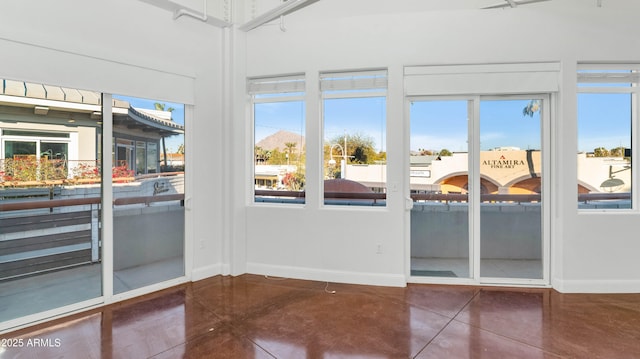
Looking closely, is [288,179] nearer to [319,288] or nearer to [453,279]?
[319,288]

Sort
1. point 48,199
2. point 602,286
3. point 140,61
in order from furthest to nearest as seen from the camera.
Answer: point 602,286 → point 140,61 → point 48,199

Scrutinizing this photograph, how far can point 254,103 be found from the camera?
4.19 meters

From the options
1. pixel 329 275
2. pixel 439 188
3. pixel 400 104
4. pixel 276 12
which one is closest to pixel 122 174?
pixel 276 12

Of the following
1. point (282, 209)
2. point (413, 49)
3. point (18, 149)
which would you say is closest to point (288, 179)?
point (282, 209)

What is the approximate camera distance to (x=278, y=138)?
4.16m

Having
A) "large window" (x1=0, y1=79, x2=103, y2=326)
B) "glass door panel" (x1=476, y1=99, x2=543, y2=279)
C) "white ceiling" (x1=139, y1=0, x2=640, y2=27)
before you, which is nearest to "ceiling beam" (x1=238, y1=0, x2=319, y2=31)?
"white ceiling" (x1=139, y1=0, x2=640, y2=27)

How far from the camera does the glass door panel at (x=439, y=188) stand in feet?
12.3

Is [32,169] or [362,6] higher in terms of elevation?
[362,6]

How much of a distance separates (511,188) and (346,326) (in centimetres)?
256

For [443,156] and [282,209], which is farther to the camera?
[282,209]

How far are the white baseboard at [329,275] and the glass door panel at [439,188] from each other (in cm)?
35

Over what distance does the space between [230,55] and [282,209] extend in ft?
6.98

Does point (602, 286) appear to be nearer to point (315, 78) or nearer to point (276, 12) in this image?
point (315, 78)

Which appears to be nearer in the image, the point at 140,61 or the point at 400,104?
the point at 140,61
